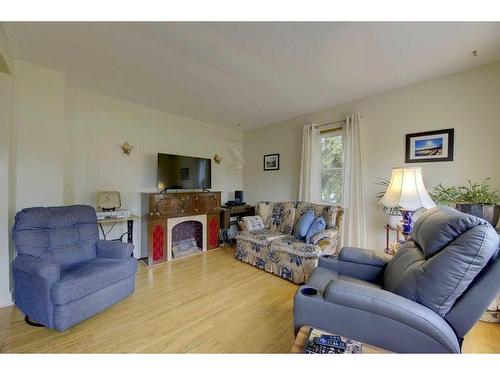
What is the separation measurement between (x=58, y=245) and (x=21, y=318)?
63cm

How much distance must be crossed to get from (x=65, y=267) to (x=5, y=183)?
96 cm

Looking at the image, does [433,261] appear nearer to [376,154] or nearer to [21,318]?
[376,154]

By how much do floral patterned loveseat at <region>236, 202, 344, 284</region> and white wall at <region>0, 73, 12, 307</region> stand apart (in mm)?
2526

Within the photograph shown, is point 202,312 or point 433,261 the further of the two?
point 202,312

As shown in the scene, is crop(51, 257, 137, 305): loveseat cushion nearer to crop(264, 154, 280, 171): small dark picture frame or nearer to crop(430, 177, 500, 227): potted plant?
crop(264, 154, 280, 171): small dark picture frame

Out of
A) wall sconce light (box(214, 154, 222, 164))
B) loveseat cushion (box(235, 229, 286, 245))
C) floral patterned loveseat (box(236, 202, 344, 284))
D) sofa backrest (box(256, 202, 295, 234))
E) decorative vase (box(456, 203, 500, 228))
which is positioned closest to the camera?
decorative vase (box(456, 203, 500, 228))

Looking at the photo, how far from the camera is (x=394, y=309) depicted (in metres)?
1.04

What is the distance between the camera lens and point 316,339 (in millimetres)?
1003

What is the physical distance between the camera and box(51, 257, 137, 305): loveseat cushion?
1.62m

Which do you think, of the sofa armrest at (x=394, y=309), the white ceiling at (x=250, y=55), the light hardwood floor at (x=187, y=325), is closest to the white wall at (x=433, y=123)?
the white ceiling at (x=250, y=55)

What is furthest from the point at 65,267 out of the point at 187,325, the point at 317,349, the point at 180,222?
the point at 317,349

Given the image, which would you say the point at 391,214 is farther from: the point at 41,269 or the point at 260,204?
the point at 41,269

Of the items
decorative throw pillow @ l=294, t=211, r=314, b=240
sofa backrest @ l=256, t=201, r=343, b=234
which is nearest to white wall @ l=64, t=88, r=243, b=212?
sofa backrest @ l=256, t=201, r=343, b=234
